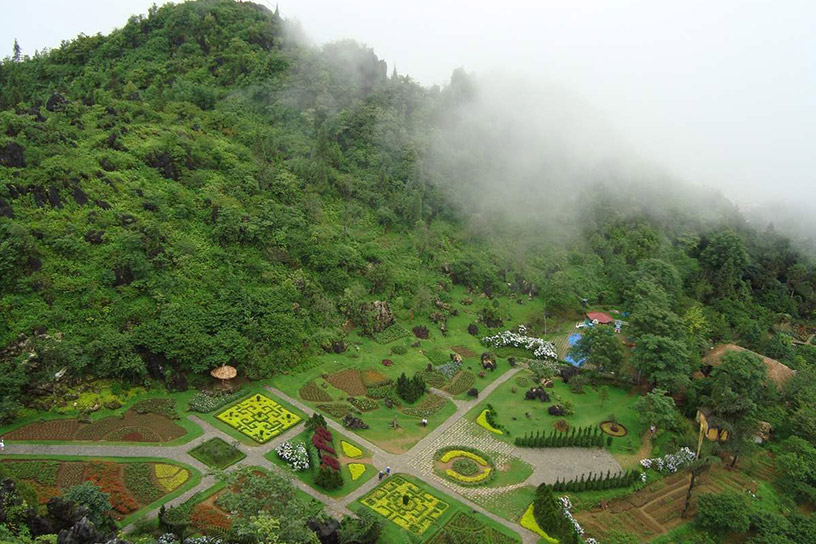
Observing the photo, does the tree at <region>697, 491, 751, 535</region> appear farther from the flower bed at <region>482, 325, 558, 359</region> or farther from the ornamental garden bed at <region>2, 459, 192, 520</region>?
the ornamental garden bed at <region>2, 459, 192, 520</region>

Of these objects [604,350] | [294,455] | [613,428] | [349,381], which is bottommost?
[613,428]

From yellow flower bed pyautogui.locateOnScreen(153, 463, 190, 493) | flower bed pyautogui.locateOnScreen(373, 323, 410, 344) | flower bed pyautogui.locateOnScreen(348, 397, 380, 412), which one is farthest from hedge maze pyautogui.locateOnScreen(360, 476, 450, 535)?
flower bed pyautogui.locateOnScreen(373, 323, 410, 344)

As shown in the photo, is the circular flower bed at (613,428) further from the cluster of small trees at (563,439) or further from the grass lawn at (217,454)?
the grass lawn at (217,454)

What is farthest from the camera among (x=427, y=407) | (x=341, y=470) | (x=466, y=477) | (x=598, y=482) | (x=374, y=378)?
(x=374, y=378)

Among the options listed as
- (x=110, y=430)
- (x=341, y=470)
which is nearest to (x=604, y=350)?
(x=341, y=470)

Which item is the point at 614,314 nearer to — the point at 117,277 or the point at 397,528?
the point at 397,528

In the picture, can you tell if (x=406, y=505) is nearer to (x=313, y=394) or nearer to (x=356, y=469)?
(x=356, y=469)
